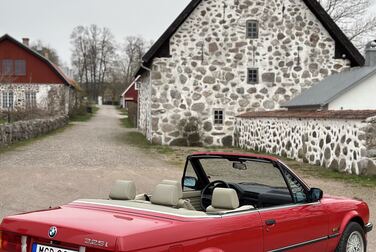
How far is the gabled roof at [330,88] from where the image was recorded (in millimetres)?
18234

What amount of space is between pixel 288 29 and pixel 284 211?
19.1 m

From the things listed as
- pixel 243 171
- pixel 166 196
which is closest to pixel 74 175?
pixel 243 171

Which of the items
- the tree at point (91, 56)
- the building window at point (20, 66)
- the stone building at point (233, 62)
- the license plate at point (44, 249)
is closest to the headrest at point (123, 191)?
the license plate at point (44, 249)

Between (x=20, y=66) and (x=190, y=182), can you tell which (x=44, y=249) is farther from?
(x=20, y=66)

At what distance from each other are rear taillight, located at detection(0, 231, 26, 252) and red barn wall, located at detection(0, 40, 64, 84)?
142ft

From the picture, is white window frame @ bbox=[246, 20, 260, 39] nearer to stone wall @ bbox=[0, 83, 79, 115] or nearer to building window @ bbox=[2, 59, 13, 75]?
stone wall @ bbox=[0, 83, 79, 115]

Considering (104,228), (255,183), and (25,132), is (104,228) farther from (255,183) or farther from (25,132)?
(25,132)

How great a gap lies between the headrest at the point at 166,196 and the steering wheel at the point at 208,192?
1057 mm

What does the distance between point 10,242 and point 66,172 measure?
9586mm

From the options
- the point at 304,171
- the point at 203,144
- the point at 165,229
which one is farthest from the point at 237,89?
the point at 165,229

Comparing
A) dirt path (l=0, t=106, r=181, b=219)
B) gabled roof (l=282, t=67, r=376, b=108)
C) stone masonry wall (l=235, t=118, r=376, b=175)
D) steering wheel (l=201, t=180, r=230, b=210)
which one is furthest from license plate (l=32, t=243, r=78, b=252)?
gabled roof (l=282, t=67, r=376, b=108)

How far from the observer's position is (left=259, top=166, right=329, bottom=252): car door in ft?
16.6

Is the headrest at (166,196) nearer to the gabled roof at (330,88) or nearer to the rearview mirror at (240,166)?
the rearview mirror at (240,166)

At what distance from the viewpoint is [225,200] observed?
4949mm
